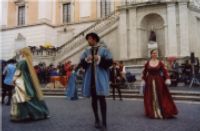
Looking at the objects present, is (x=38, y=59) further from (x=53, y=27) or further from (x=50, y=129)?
(x=50, y=129)

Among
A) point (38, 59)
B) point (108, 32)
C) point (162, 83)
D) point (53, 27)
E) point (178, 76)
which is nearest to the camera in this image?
point (162, 83)

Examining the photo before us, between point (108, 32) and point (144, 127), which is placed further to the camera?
point (108, 32)

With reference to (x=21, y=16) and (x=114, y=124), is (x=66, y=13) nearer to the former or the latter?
(x=21, y=16)

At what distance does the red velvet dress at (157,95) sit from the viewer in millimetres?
7770

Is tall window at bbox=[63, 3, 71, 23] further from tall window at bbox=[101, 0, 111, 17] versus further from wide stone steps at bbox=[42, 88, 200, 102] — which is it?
wide stone steps at bbox=[42, 88, 200, 102]

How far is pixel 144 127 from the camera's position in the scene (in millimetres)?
6246

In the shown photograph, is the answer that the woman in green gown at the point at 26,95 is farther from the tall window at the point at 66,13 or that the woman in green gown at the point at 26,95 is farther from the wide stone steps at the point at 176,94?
the tall window at the point at 66,13

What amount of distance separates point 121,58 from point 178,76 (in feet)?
16.1

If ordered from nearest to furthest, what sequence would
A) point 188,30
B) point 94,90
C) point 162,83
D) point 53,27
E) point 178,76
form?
point 94,90 < point 162,83 < point 178,76 < point 188,30 < point 53,27

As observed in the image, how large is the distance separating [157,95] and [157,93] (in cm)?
5

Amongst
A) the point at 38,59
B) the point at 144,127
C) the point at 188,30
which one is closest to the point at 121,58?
the point at 188,30

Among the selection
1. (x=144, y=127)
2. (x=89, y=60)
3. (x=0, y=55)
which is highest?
(x=0, y=55)

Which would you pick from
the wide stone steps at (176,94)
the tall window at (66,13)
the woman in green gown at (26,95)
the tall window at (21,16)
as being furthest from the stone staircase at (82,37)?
the woman in green gown at (26,95)

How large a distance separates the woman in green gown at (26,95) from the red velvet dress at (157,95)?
8.17 feet
